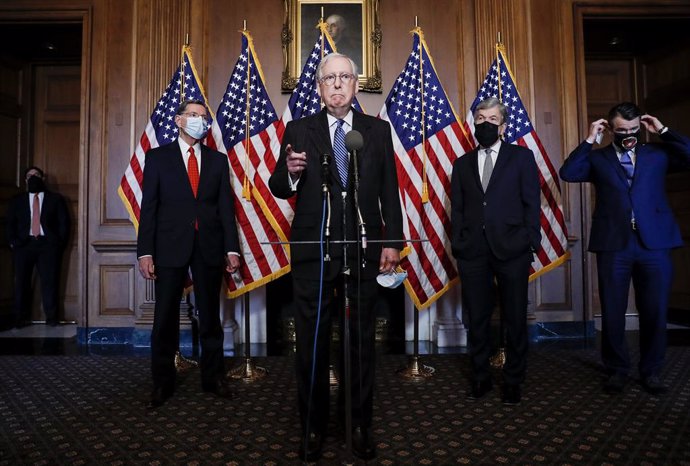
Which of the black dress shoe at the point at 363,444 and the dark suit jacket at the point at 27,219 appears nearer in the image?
the black dress shoe at the point at 363,444

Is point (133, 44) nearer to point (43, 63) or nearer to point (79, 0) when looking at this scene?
point (79, 0)

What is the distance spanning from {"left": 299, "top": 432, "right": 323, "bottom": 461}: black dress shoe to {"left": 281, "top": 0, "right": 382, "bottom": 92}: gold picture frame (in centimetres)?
368

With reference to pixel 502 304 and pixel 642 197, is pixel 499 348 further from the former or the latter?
pixel 642 197

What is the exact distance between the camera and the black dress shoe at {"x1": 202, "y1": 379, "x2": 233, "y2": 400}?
3.13 m

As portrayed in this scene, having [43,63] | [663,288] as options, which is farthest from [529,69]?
[43,63]

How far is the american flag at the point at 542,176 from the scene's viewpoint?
4.19 m

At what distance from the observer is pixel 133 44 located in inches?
201

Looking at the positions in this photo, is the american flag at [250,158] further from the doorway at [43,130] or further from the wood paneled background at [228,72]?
the doorway at [43,130]

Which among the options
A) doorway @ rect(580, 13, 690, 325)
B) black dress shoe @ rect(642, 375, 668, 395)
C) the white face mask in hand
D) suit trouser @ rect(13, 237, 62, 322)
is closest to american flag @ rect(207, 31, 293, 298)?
the white face mask in hand

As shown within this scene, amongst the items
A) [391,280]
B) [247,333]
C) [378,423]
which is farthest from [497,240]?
[247,333]

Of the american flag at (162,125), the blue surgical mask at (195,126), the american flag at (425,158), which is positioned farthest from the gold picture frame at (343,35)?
the blue surgical mask at (195,126)

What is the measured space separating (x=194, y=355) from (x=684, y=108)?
21.2 ft

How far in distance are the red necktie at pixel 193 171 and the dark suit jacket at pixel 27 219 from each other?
407 cm

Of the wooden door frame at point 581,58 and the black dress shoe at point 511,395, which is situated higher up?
the wooden door frame at point 581,58
